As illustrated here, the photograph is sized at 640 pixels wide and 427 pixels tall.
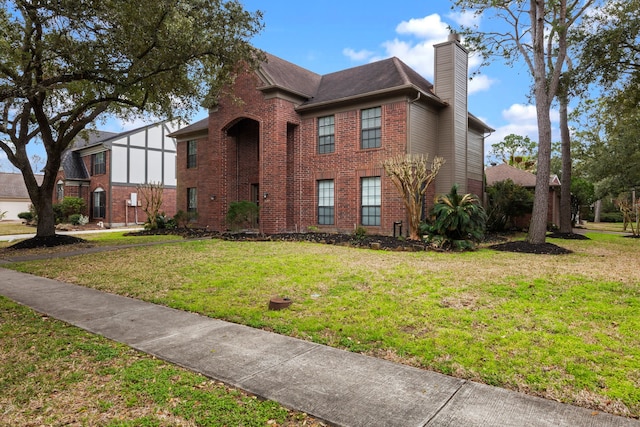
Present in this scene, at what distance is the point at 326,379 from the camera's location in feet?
10.8

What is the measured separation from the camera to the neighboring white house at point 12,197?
41.4m

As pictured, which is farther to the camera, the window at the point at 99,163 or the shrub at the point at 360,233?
the window at the point at 99,163

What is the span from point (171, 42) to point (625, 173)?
Result: 106 ft

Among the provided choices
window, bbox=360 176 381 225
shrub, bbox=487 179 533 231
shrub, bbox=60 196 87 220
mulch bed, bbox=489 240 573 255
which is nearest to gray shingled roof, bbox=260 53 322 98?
window, bbox=360 176 381 225

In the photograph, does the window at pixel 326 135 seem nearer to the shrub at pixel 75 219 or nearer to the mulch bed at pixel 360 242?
the mulch bed at pixel 360 242

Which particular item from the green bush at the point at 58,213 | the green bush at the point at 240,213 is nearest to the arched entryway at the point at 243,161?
the green bush at the point at 240,213

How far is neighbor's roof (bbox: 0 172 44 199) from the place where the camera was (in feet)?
137

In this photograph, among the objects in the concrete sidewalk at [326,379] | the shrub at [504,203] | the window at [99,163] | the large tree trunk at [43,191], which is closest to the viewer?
the concrete sidewalk at [326,379]

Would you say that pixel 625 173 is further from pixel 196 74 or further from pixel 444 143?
pixel 196 74

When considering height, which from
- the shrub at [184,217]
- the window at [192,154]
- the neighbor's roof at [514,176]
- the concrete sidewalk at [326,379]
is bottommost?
the concrete sidewalk at [326,379]

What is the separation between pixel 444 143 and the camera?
1647 cm

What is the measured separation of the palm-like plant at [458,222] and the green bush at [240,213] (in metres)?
7.99

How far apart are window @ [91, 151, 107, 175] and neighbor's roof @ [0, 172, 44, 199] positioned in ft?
58.7

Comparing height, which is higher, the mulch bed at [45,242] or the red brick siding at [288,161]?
the red brick siding at [288,161]
